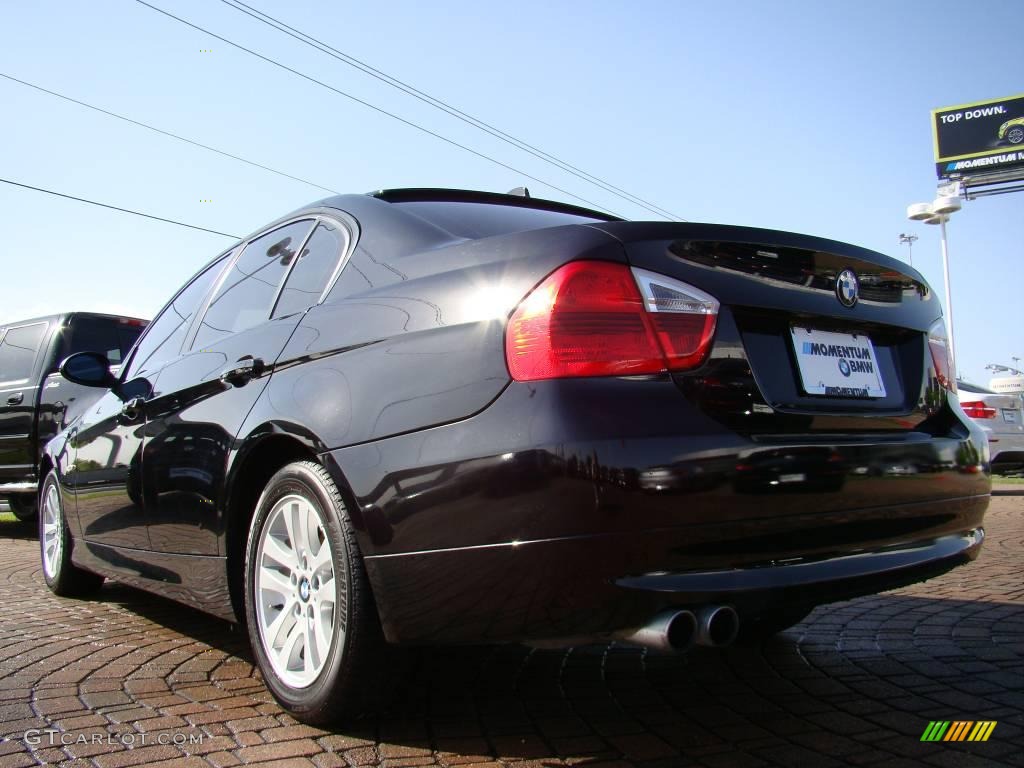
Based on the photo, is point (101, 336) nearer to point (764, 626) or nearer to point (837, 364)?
point (764, 626)

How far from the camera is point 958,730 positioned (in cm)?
257

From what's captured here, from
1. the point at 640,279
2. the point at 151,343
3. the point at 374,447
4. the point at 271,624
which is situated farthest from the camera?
the point at 151,343

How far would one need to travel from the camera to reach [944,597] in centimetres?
464

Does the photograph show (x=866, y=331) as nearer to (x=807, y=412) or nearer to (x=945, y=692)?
(x=807, y=412)

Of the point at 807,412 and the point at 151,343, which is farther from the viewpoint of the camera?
the point at 151,343

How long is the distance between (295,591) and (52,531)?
314 centimetres

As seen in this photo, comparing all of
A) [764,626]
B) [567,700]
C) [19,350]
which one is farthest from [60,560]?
[19,350]

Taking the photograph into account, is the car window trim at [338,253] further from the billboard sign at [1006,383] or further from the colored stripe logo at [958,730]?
the billboard sign at [1006,383]

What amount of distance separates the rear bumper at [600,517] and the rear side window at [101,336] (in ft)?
25.8

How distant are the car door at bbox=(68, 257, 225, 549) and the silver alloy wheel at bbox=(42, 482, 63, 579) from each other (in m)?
0.48

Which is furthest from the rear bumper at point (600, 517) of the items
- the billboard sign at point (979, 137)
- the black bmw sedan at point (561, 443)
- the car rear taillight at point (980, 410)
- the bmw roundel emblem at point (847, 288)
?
the billboard sign at point (979, 137)

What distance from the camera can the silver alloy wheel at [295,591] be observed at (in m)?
2.60

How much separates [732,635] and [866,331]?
1.05 m

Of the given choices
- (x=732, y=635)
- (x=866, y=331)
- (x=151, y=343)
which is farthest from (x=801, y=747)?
(x=151, y=343)
